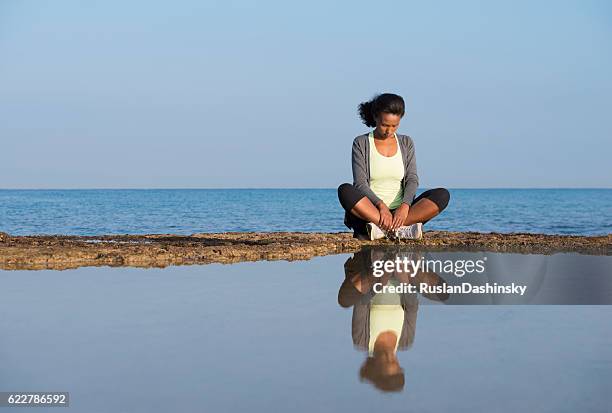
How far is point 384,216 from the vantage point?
6844 millimetres

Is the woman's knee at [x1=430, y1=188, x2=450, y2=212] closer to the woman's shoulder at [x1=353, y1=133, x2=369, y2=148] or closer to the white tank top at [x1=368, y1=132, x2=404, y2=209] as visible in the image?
the white tank top at [x1=368, y1=132, x2=404, y2=209]

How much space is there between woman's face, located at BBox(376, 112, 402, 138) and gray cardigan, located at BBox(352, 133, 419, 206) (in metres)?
0.23

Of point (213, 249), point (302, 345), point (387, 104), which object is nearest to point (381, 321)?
point (302, 345)

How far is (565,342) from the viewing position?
3064 millimetres

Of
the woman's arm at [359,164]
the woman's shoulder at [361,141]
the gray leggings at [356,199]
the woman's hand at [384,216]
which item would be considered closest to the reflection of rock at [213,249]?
the gray leggings at [356,199]

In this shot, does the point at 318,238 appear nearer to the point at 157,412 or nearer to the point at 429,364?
the point at 429,364

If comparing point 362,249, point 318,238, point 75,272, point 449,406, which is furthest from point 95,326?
point 318,238

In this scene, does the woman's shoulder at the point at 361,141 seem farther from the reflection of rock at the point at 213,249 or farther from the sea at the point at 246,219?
the sea at the point at 246,219

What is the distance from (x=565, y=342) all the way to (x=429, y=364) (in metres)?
0.71

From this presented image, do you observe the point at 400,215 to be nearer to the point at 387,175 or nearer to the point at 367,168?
the point at 387,175

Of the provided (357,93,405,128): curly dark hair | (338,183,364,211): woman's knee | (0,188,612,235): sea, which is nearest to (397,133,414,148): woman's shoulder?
(357,93,405,128): curly dark hair

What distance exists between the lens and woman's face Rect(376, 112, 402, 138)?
687cm

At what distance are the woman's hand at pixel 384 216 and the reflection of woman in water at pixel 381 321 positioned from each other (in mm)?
1395

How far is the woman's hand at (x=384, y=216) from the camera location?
6816 mm
